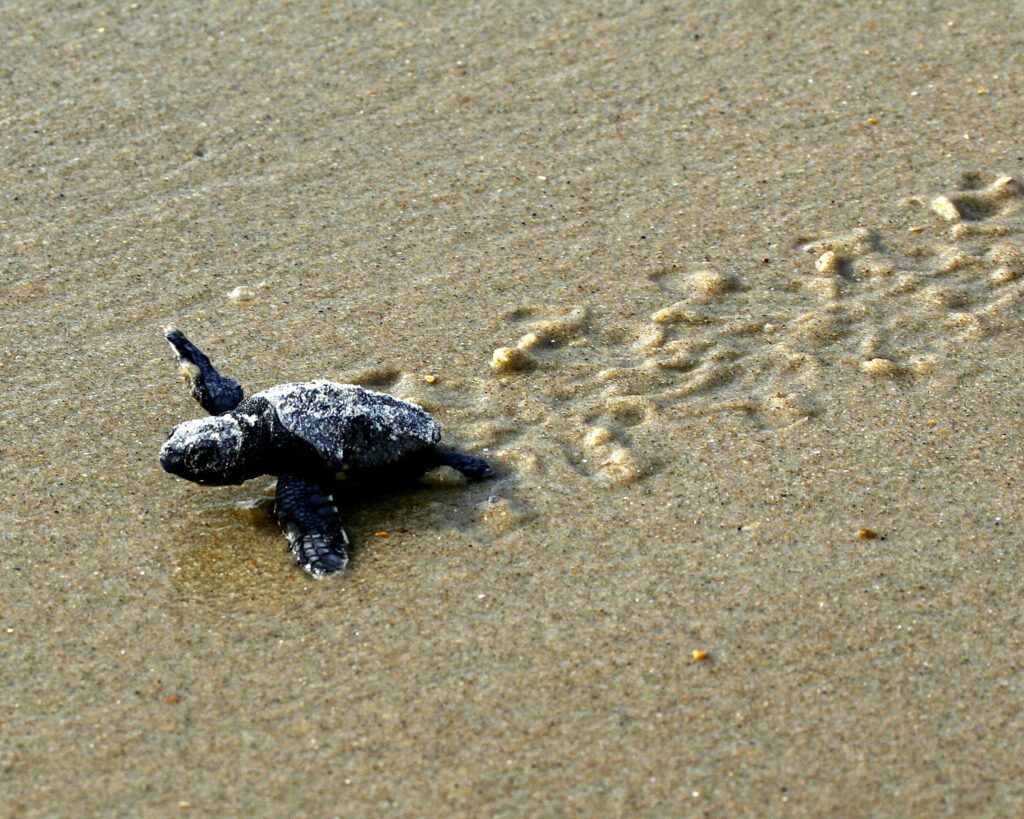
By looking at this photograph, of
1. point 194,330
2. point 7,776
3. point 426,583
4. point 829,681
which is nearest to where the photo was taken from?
point 7,776

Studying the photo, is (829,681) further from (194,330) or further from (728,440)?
(194,330)

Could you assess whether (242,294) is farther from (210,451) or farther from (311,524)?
(311,524)

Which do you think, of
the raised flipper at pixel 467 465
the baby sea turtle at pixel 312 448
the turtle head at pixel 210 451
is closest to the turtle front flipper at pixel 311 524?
the baby sea turtle at pixel 312 448

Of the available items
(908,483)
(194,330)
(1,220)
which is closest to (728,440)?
(908,483)

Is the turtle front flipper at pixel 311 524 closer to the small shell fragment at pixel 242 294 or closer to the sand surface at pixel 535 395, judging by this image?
the sand surface at pixel 535 395

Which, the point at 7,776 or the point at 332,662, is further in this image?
the point at 332,662

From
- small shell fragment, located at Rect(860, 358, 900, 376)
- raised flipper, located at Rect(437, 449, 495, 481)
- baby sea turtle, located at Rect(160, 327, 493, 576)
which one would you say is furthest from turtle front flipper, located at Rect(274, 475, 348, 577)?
small shell fragment, located at Rect(860, 358, 900, 376)

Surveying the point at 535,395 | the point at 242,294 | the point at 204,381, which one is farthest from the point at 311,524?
the point at 242,294
